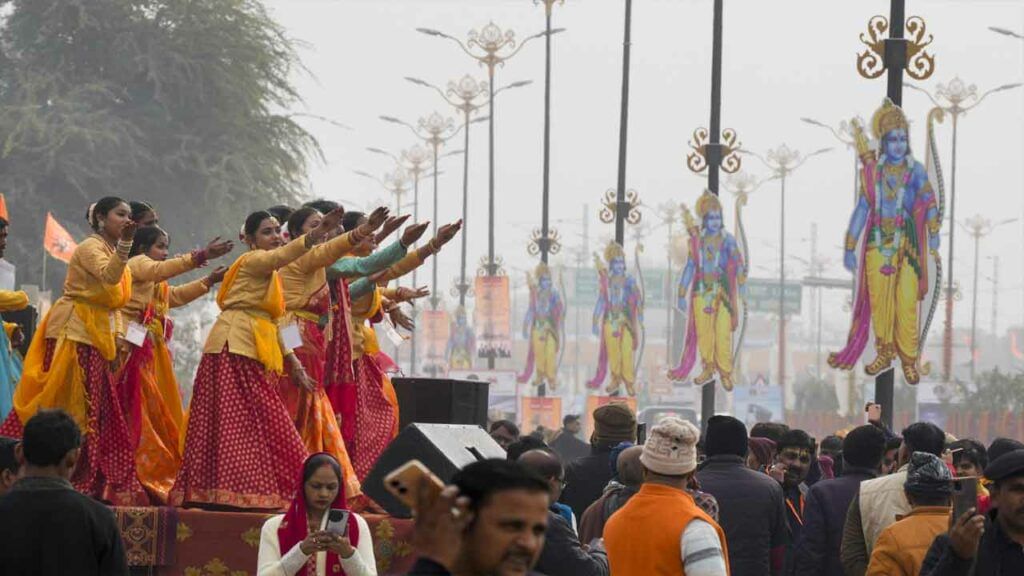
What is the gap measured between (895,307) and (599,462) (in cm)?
669

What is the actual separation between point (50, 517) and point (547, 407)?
31.6 m

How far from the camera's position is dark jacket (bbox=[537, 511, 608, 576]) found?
25.5 ft

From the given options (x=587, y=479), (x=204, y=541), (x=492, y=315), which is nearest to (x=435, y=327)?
(x=492, y=315)

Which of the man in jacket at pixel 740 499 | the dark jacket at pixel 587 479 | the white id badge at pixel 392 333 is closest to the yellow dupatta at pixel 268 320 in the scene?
the dark jacket at pixel 587 479

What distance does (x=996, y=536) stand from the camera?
662 centimetres

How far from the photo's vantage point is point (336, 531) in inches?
307

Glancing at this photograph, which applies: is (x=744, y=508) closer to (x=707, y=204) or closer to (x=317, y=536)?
(x=317, y=536)

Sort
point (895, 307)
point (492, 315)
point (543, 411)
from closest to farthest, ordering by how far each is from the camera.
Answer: point (895, 307) → point (543, 411) → point (492, 315)

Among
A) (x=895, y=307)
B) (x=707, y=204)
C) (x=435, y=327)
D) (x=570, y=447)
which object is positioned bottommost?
(x=435, y=327)

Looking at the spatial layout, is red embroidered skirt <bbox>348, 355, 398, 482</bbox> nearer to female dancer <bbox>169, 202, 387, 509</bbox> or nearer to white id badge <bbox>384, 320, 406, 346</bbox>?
white id badge <bbox>384, 320, 406, 346</bbox>

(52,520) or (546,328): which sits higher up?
(52,520)

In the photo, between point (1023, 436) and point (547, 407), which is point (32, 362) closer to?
point (547, 407)

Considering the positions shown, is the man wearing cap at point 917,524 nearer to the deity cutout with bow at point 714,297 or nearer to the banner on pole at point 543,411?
the deity cutout with bow at point 714,297

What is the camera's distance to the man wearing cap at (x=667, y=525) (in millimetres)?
7004
